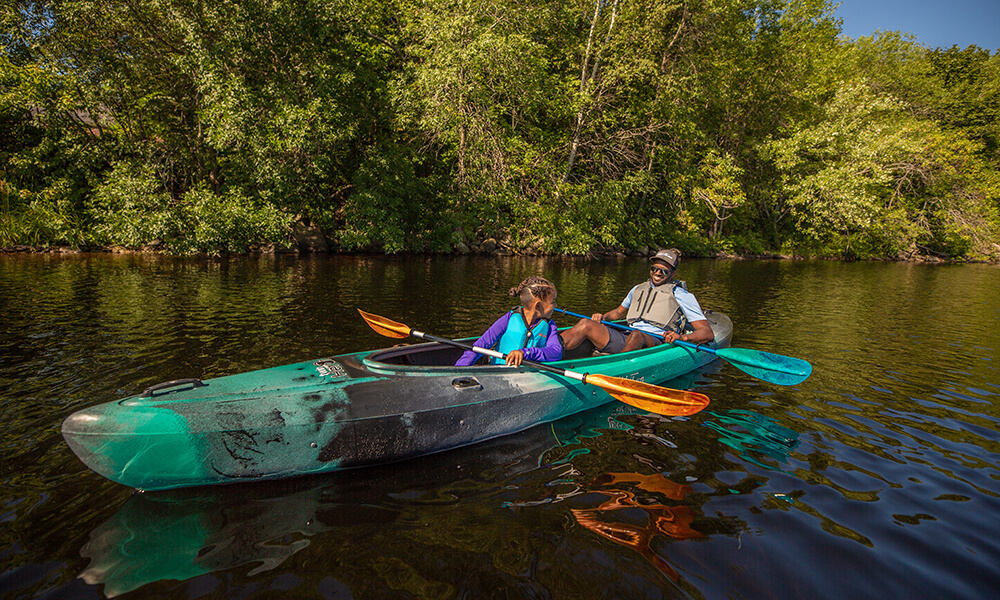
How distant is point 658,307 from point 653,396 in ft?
7.51

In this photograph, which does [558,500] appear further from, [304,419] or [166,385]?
[166,385]

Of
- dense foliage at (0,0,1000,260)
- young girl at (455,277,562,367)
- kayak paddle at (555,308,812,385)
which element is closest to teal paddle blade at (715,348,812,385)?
kayak paddle at (555,308,812,385)

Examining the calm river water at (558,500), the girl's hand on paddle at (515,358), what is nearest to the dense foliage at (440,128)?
the calm river water at (558,500)

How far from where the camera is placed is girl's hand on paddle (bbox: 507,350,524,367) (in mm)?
4266

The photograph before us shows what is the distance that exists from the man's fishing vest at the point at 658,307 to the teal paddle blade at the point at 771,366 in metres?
0.74

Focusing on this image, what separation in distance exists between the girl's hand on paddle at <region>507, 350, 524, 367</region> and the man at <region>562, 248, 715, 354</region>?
1.38 meters

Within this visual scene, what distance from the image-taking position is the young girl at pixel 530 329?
444cm

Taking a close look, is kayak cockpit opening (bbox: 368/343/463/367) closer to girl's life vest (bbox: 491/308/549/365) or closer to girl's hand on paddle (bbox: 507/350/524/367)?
girl's life vest (bbox: 491/308/549/365)

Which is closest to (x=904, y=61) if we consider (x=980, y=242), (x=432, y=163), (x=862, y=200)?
(x=980, y=242)

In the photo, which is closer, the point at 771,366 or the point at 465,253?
the point at 771,366

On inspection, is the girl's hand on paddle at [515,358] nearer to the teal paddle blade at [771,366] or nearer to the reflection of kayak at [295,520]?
the reflection of kayak at [295,520]

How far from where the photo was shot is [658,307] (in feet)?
20.3

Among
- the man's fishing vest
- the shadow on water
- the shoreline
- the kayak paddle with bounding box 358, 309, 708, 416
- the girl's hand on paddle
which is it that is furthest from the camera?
the shoreline

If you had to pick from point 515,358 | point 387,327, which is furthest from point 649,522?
point 387,327
